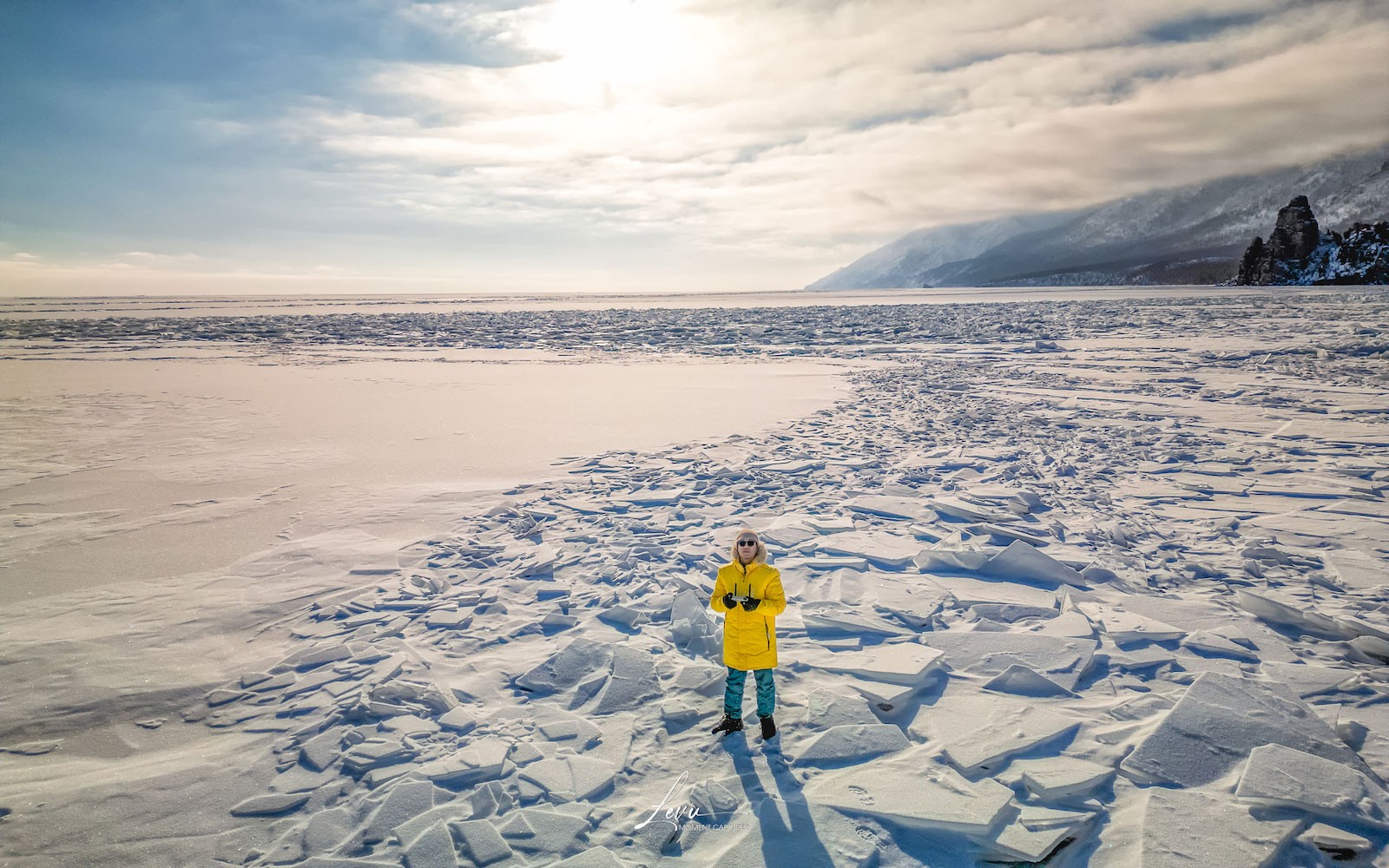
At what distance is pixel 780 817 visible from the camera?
7.29 ft

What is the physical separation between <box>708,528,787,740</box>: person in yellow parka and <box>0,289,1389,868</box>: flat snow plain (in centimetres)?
18

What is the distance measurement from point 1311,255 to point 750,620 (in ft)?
361

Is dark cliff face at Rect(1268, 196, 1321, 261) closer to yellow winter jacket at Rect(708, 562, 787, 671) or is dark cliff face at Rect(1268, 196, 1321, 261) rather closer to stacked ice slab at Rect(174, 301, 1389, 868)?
stacked ice slab at Rect(174, 301, 1389, 868)

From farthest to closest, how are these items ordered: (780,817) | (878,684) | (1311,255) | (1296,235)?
(1296,235) < (1311,255) < (878,684) < (780,817)

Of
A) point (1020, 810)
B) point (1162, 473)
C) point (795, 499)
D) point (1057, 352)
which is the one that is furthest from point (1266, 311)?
point (1020, 810)

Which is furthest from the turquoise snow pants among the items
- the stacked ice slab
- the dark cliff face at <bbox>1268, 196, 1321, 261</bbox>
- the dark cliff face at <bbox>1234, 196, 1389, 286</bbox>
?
the dark cliff face at <bbox>1268, 196, 1321, 261</bbox>

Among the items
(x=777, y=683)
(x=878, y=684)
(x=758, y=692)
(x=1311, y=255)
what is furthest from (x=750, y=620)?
(x=1311, y=255)

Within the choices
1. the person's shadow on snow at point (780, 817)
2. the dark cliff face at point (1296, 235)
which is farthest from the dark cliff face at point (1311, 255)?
the person's shadow on snow at point (780, 817)

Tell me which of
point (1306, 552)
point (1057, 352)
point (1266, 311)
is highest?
point (1266, 311)

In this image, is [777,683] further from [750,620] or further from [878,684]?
[750,620]

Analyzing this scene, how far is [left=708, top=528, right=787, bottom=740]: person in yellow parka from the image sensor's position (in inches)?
103

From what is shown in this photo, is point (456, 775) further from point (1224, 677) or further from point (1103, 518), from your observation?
point (1103, 518)

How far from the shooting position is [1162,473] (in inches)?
241

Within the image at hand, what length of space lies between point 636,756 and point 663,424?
260 inches
